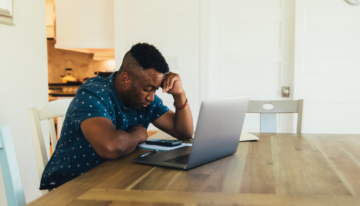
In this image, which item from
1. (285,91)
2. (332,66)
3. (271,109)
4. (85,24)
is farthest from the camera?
(85,24)

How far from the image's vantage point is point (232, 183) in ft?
2.56

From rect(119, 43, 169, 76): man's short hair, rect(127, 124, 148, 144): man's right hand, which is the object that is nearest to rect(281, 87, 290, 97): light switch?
rect(119, 43, 169, 76): man's short hair

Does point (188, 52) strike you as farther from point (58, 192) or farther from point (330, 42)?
point (58, 192)

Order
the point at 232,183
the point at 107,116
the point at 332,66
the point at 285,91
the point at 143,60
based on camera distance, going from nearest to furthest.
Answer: the point at 232,183 < the point at 107,116 < the point at 143,60 < the point at 332,66 < the point at 285,91

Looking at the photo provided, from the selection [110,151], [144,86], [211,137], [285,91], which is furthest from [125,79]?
[285,91]

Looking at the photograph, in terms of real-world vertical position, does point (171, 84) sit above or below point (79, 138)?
above

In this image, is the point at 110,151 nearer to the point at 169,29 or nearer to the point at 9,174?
the point at 9,174

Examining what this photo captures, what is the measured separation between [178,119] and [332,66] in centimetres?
183

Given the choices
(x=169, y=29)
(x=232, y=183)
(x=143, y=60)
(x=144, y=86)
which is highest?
(x=169, y=29)

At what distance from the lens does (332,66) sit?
2697mm

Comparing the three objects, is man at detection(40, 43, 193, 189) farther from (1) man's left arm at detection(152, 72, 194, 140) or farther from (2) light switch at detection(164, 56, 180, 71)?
(2) light switch at detection(164, 56, 180, 71)

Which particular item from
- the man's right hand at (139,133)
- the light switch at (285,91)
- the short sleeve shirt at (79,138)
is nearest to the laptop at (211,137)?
the man's right hand at (139,133)

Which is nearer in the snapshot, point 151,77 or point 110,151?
point 110,151

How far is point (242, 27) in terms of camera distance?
113 inches
